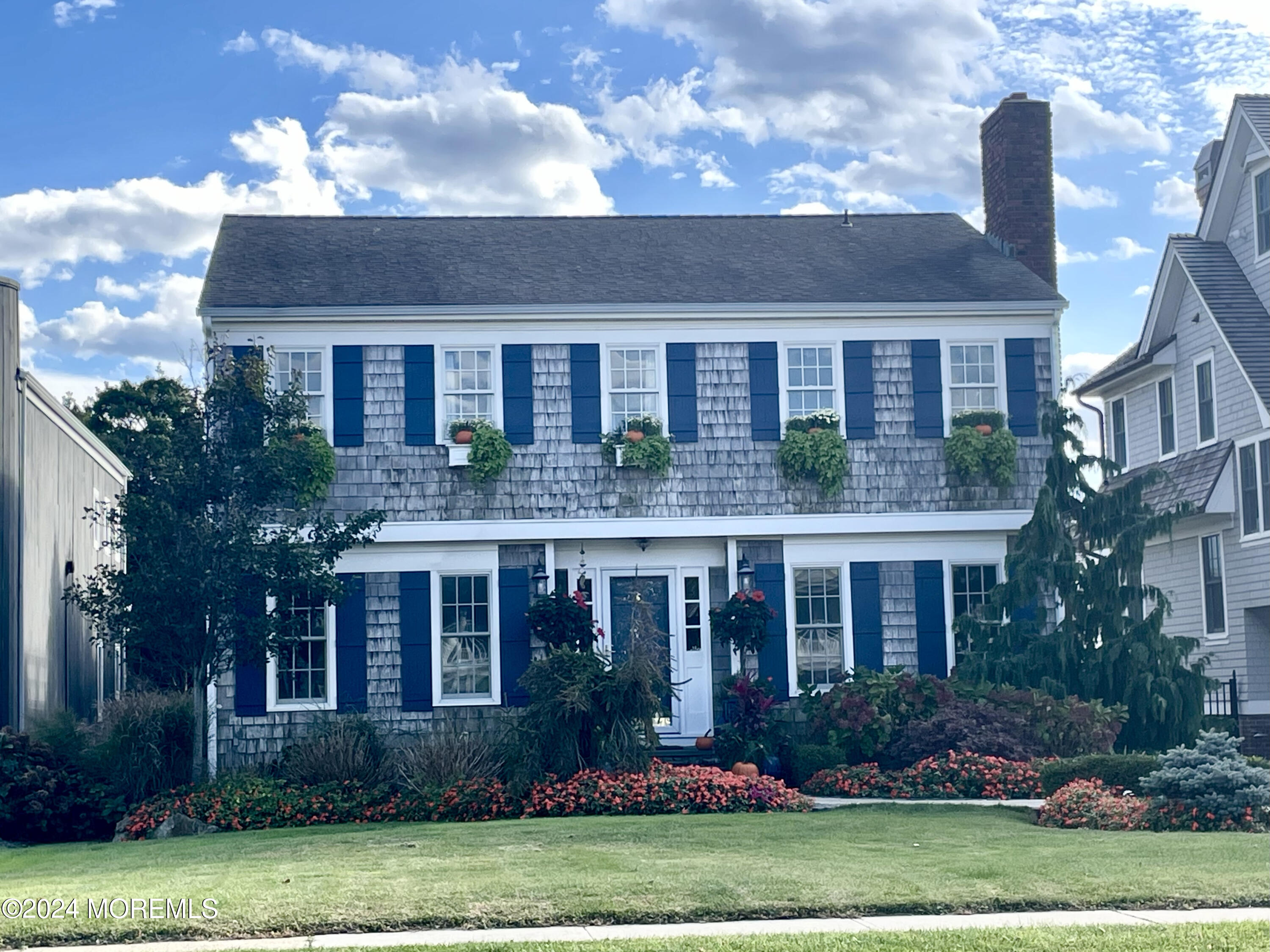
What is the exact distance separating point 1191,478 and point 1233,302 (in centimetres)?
280

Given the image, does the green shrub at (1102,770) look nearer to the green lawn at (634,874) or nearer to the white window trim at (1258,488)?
the green lawn at (634,874)

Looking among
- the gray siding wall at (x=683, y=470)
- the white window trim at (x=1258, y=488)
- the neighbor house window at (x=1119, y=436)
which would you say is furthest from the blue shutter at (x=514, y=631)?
the neighbor house window at (x=1119, y=436)

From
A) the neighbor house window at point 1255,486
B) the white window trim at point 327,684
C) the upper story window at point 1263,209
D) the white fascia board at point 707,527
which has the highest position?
the upper story window at point 1263,209

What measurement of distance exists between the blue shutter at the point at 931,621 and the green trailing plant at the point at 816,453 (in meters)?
1.60

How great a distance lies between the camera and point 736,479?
63.7 feet

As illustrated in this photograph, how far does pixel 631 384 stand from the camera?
19500mm

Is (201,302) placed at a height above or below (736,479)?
above

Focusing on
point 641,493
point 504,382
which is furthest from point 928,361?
point 504,382

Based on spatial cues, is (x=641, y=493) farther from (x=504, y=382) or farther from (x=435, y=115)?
(x=435, y=115)

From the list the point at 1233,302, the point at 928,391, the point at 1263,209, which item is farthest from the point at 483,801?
the point at 1263,209

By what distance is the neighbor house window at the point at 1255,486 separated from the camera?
21.8 metres

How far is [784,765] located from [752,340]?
221 inches

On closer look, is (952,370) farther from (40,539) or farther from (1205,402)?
(40,539)

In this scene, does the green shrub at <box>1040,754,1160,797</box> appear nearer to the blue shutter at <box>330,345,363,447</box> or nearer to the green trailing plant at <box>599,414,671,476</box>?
the green trailing plant at <box>599,414,671,476</box>
